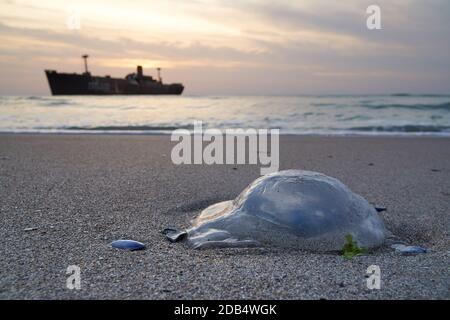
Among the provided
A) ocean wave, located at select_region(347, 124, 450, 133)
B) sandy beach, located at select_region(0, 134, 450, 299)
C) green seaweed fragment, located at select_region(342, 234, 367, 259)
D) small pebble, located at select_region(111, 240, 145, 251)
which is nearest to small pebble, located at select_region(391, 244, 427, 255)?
sandy beach, located at select_region(0, 134, 450, 299)

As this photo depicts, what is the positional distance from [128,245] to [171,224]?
67 centimetres

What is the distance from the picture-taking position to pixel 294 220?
2.69 metres

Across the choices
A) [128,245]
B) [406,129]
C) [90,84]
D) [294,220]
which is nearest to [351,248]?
[294,220]

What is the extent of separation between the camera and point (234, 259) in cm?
246

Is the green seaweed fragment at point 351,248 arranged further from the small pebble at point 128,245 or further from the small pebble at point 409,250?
the small pebble at point 128,245

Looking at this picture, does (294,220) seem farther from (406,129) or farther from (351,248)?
(406,129)

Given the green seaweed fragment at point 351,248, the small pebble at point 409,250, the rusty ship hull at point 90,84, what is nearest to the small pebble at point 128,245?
the green seaweed fragment at point 351,248

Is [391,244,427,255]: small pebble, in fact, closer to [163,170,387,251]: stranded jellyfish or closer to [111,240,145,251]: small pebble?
[163,170,387,251]: stranded jellyfish

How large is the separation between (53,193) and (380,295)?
10.7 ft

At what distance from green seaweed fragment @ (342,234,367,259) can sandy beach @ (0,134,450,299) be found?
70 millimetres

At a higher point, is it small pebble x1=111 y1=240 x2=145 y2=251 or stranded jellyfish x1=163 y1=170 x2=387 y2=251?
stranded jellyfish x1=163 y1=170 x2=387 y2=251

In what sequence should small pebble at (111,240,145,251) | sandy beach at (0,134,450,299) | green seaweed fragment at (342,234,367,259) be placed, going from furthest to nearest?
small pebble at (111,240,145,251) → green seaweed fragment at (342,234,367,259) → sandy beach at (0,134,450,299)

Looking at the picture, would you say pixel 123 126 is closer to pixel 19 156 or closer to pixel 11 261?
pixel 19 156

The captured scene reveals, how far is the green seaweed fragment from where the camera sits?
2572 mm
